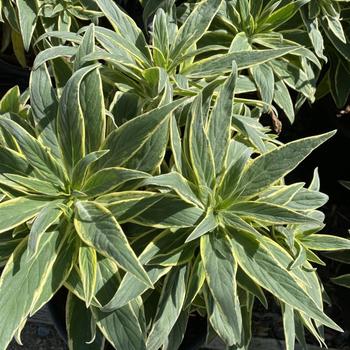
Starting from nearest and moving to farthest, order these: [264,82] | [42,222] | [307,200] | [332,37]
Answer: [42,222] → [307,200] → [264,82] → [332,37]

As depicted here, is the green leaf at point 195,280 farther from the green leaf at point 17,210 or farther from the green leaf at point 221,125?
the green leaf at point 17,210

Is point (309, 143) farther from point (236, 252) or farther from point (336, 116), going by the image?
point (336, 116)

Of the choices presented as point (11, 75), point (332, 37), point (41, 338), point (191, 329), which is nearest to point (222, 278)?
point (191, 329)

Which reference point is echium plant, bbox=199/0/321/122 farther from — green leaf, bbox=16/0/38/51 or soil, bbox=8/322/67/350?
soil, bbox=8/322/67/350

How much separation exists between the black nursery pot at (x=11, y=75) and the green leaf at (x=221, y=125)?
102cm

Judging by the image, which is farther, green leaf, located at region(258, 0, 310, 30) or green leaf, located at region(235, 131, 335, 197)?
green leaf, located at region(258, 0, 310, 30)

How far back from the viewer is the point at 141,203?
1011 millimetres

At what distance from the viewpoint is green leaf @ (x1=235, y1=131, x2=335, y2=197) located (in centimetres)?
105

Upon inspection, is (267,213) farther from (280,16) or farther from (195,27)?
(280,16)

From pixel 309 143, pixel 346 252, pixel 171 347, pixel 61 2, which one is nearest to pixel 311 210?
pixel 309 143

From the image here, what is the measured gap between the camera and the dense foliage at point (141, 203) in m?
0.99

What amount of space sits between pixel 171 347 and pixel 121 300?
25 centimetres

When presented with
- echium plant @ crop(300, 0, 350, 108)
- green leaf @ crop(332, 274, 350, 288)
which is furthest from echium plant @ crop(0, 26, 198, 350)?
green leaf @ crop(332, 274, 350, 288)

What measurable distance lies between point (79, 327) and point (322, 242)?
20.2 inches
